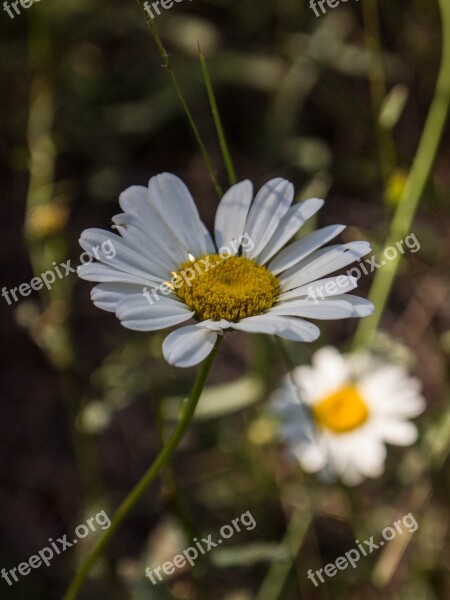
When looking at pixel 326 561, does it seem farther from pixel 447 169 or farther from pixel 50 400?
pixel 447 169

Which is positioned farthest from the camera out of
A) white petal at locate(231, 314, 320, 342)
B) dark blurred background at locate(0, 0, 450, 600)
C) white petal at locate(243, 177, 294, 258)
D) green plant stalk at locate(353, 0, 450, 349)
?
dark blurred background at locate(0, 0, 450, 600)

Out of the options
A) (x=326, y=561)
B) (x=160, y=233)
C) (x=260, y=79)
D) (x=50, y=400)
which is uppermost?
(x=260, y=79)

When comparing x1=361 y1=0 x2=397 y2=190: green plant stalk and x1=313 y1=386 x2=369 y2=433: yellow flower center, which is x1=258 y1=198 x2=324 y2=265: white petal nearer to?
x1=361 y1=0 x2=397 y2=190: green plant stalk

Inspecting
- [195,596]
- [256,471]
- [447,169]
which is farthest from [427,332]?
[195,596]

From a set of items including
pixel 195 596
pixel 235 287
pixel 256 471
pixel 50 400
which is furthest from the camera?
pixel 50 400

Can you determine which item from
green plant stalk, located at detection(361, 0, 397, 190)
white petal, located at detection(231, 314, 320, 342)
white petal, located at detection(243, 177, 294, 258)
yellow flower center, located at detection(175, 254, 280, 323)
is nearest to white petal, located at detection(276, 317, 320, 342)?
white petal, located at detection(231, 314, 320, 342)

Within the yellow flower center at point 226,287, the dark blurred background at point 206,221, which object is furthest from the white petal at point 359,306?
the dark blurred background at point 206,221

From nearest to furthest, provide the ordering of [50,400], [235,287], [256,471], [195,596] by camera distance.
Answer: [235,287], [195,596], [256,471], [50,400]

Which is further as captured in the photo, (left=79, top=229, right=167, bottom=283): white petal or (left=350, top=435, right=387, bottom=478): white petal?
(left=350, top=435, right=387, bottom=478): white petal
